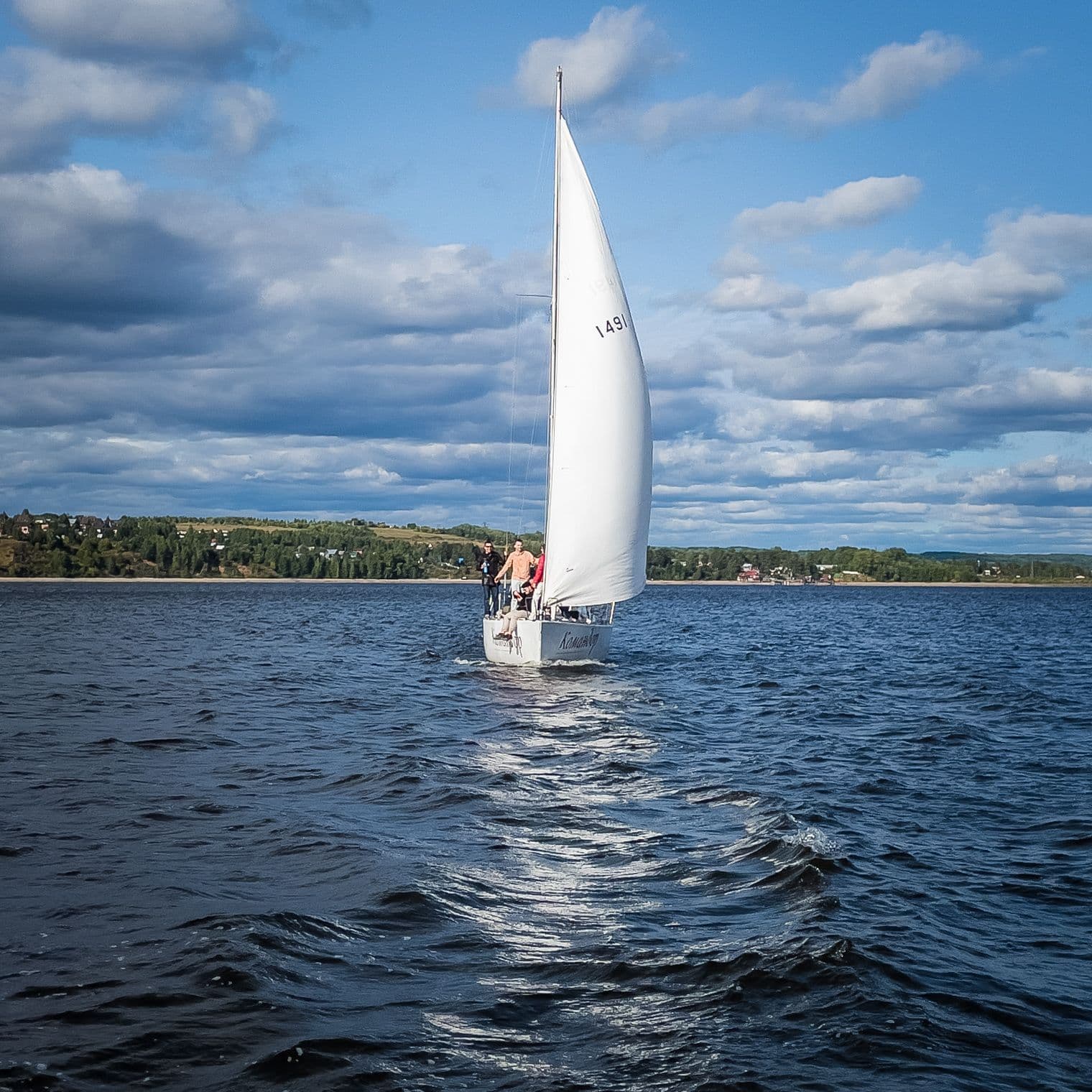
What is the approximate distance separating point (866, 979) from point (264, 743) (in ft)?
41.7

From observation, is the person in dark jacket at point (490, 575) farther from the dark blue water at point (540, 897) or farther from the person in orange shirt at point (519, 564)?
the dark blue water at point (540, 897)

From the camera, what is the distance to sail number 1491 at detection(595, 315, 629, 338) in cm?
2959

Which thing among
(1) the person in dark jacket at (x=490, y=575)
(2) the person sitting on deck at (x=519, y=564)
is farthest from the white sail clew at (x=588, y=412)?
(1) the person in dark jacket at (x=490, y=575)

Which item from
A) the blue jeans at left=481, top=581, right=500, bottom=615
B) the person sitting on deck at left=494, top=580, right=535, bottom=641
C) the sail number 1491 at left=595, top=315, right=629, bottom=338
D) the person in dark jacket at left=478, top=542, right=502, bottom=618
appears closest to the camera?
the sail number 1491 at left=595, top=315, right=629, bottom=338

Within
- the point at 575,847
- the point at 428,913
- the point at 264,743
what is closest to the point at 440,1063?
the point at 428,913

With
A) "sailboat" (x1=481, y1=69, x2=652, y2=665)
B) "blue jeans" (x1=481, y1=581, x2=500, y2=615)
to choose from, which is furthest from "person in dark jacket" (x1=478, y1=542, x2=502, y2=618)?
"sailboat" (x1=481, y1=69, x2=652, y2=665)

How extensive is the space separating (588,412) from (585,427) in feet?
1.27

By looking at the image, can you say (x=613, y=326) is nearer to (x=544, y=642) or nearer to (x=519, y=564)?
(x=519, y=564)

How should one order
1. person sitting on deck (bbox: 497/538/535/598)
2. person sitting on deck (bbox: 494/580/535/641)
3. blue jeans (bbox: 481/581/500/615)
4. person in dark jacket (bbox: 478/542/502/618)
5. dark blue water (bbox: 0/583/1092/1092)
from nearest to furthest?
dark blue water (bbox: 0/583/1092/1092) → person sitting on deck (bbox: 494/580/535/641) → person sitting on deck (bbox: 497/538/535/598) → blue jeans (bbox: 481/581/500/615) → person in dark jacket (bbox: 478/542/502/618)

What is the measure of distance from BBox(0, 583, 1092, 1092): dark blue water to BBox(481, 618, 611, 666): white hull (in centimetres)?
564

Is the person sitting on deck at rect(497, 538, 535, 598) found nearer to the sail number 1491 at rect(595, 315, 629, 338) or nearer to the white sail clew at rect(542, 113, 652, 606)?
the white sail clew at rect(542, 113, 652, 606)

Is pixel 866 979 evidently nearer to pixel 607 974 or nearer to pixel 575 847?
pixel 607 974

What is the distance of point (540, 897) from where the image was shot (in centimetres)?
991

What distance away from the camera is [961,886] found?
10.6m
